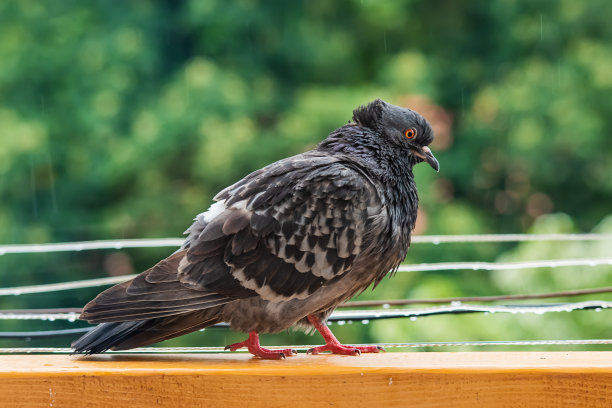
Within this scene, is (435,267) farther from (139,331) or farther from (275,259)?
(139,331)

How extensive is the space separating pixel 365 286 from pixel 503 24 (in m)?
8.37

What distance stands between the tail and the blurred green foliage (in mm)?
4718

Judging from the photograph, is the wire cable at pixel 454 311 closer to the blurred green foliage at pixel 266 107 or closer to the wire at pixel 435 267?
the wire at pixel 435 267

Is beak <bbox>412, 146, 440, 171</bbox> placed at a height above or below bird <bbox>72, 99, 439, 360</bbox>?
above

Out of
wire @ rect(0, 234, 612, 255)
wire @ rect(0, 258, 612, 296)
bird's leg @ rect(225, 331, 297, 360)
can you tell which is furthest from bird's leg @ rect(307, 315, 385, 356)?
wire @ rect(0, 234, 612, 255)

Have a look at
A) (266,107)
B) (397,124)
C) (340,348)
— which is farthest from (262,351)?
(266,107)

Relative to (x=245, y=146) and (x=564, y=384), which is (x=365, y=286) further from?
(x=245, y=146)

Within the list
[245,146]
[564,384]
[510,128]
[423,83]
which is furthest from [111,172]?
[564,384]

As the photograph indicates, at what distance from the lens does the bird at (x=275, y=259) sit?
2.33 meters

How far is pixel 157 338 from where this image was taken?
2320mm

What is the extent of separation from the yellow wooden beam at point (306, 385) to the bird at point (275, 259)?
1.42 ft

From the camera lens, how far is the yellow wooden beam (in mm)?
1764

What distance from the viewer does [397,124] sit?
272 cm

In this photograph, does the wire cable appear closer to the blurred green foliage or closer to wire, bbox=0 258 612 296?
wire, bbox=0 258 612 296
